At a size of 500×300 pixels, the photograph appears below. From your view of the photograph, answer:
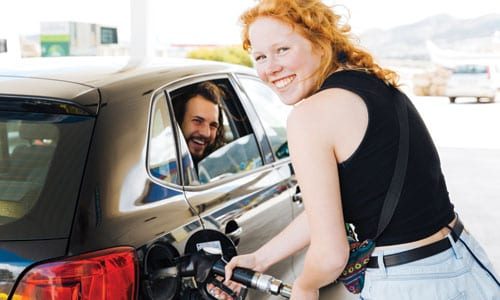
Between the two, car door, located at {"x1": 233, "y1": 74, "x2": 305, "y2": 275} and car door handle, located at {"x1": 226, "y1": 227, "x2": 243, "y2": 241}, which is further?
car door, located at {"x1": 233, "y1": 74, "x2": 305, "y2": 275}

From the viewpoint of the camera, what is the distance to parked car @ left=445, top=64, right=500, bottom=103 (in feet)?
64.3

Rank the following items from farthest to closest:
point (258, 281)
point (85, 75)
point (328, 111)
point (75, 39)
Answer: point (75, 39)
point (85, 75)
point (258, 281)
point (328, 111)

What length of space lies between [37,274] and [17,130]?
25.9 inches

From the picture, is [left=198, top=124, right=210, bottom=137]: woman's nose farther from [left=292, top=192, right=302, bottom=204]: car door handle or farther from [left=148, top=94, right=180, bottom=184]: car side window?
[left=292, top=192, right=302, bottom=204]: car door handle

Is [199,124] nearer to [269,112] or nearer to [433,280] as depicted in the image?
[269,112]

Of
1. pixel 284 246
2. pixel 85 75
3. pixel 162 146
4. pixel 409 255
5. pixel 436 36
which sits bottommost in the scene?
pixel 436 36

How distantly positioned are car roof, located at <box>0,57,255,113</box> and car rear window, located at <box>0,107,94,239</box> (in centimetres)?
8

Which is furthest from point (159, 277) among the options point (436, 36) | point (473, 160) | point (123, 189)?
point (436, 36)

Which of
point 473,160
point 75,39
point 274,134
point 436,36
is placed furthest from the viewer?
point 436,36

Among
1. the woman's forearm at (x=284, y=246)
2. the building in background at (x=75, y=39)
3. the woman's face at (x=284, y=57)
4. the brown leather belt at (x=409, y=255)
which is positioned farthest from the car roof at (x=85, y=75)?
the building in background at (x=75, y=39)

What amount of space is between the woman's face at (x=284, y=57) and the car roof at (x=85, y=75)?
21.5 inches

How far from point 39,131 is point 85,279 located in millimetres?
523

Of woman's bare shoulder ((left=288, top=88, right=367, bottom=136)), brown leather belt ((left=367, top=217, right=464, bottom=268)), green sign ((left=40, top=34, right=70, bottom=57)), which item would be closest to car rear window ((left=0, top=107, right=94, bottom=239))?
woman's bare shoulder ((left=288, top=88, right=367, bottom=136))

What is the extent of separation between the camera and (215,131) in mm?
2641
